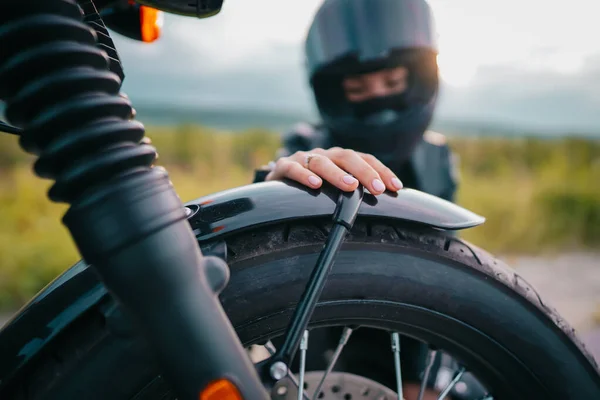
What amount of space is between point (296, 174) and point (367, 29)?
3.08ft

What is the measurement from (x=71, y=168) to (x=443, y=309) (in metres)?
0.46

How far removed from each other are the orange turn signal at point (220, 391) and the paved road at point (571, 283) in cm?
193

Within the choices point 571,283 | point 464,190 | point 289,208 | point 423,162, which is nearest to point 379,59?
point 423,162

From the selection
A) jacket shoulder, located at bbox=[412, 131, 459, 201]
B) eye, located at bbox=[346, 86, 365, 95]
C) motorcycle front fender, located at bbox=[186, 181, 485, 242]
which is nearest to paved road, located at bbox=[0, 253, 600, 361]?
jacket shoulder, located at bbox=[412, 131, 459, 201]

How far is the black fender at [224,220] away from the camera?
48 centimetres

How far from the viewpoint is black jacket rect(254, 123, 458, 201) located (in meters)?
1.53

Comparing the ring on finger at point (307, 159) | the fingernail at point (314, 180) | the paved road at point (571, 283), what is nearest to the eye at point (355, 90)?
the ring on finger at point (307, 159)

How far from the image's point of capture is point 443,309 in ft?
1.89

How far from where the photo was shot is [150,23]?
61 cm

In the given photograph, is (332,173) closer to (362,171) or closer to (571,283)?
(362,171)

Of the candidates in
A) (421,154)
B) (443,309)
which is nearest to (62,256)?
(421,154)

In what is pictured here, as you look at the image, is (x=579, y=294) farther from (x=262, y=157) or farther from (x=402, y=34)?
(x=262, y=157)

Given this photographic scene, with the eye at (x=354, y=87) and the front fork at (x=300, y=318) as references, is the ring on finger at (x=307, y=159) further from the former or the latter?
the eye at (x=354, y=87)

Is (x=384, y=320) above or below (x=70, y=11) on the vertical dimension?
below
